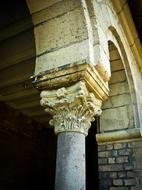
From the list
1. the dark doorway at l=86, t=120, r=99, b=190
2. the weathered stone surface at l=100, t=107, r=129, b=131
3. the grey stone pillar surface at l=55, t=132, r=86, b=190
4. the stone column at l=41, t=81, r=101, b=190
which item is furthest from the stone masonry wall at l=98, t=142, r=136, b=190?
the dark doorway at l=86, t=120, r=99, b=190

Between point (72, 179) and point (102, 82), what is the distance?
0.88m

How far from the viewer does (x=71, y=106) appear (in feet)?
6.47

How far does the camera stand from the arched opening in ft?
11.0

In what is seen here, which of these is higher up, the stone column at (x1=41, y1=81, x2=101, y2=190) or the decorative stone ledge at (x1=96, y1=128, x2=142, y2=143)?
the decorative stone ledge at (x1=96, y1=128, x2=142, y2=143)

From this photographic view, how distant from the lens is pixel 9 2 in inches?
112

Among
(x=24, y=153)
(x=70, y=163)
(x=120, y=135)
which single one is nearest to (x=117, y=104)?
(x=120, y=135)

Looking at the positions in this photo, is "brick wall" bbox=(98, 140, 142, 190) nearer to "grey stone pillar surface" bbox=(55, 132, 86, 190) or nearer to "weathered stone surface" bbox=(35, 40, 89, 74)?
"grey stone pillar surface" bbox=(55, 132, 86, 190)

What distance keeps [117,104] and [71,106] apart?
64.7 inches

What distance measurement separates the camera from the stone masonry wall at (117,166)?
310cm

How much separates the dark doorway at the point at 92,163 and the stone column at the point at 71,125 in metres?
2.99

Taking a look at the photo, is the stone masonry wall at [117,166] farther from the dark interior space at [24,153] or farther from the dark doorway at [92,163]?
the dark interior space at [24,153]

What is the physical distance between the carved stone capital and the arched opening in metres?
1.42

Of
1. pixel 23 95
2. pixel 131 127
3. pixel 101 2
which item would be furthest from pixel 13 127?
pixel 101 2

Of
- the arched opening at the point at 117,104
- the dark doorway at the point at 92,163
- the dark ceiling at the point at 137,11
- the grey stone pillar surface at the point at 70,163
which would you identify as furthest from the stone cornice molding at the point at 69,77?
the dark doorway at the point at 92,163
